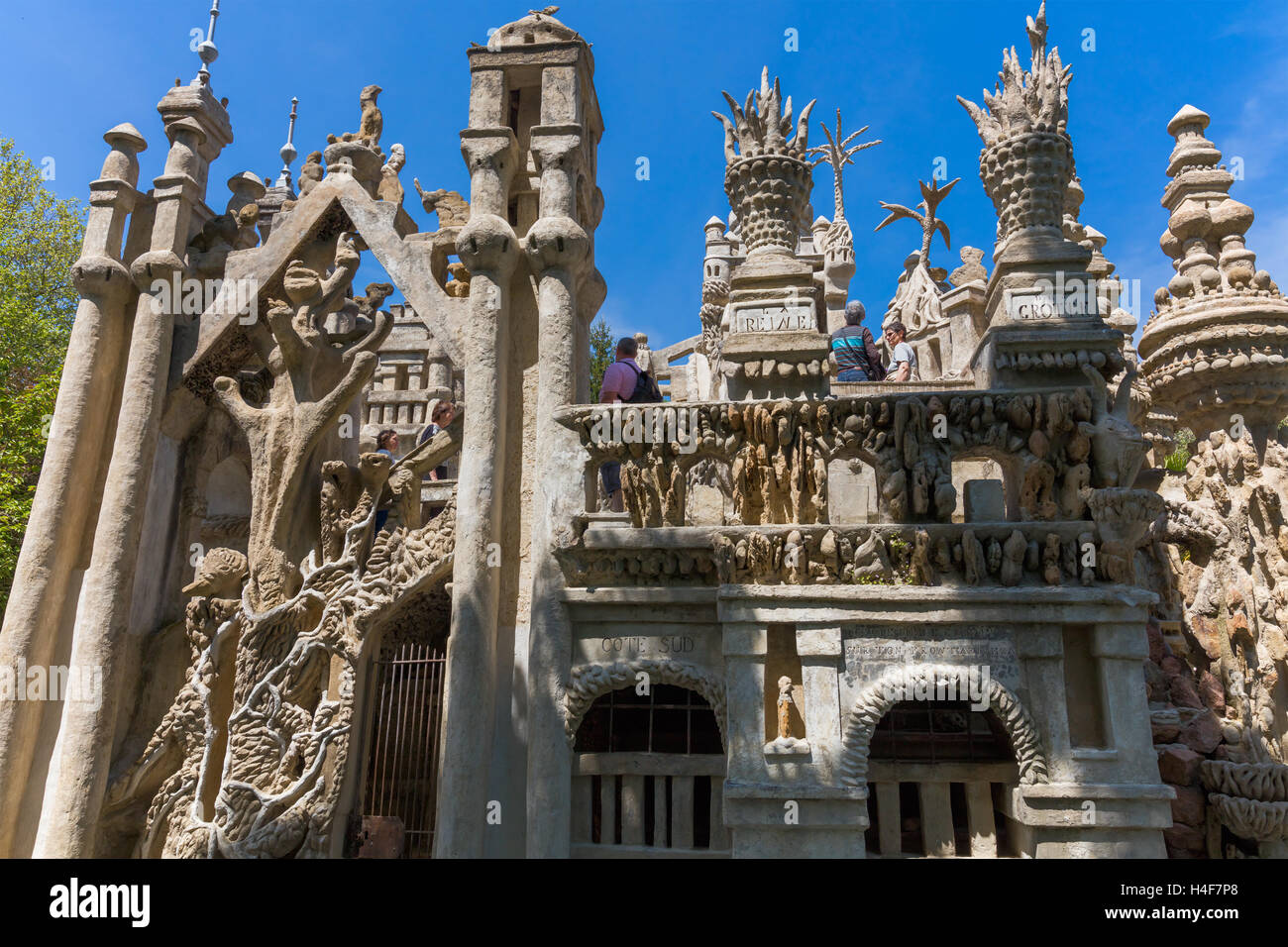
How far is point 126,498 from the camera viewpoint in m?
10.0

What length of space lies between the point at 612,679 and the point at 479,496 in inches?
91.9

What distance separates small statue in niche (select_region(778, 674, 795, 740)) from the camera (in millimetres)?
7164

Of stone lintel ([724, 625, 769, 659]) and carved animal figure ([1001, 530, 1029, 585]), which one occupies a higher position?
carved animal figure ([1001, 530, 1029, 585])

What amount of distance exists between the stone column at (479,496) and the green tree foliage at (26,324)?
11.6 metres

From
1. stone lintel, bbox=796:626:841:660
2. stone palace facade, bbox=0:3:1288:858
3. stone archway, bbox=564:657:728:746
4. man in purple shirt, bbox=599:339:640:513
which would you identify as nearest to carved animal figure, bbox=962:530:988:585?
stone palace facade, bbox=0:3:1288:858

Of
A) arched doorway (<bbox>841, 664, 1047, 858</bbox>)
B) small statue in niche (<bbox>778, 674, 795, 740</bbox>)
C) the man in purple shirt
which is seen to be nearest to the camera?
arched doorway (<bbox>841, 664, 1047, 858</bbox>)

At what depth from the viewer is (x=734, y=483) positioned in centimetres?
806

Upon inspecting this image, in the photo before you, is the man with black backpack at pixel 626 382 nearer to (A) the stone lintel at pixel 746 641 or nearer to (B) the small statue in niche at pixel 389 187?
(A) the stone lintel at pixel 746 641

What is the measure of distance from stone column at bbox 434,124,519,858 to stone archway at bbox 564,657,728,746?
0.89 m

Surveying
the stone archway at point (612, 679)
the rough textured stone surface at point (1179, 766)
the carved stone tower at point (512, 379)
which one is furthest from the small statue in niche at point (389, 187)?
the rough textured stone surface at point (1179, 766)

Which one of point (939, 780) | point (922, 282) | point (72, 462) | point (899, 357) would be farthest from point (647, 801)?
point (922, 282)

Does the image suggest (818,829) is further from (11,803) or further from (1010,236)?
(11,803)

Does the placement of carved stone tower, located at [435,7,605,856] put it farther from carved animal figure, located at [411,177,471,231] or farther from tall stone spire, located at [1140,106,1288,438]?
tall stone spire, located at [1140,106,1288,438]
